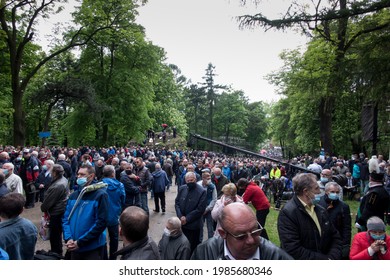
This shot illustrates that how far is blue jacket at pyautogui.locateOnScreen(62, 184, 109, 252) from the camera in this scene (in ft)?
14.1

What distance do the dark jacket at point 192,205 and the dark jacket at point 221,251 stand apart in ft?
11.3

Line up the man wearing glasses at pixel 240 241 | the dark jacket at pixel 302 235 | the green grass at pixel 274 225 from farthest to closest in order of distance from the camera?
the green grass at pixel 274 225, the dark jacket at pixel 302 235, the man wearing glasses at pixel 240 241

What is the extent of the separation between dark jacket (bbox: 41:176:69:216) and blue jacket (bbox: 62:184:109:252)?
44.5 inches

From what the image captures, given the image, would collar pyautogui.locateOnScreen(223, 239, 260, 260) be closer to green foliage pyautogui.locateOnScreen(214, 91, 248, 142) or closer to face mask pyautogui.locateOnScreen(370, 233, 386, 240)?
face mask pyautogui.locateOnScreen(370, 233, 386, 240)

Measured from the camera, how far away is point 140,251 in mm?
2910

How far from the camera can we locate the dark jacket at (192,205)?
6082 mm

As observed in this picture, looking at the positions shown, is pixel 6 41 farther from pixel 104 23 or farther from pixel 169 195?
pixel 169 195

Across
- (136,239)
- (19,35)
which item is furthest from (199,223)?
(19,35)

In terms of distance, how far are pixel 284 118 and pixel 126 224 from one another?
4144cm

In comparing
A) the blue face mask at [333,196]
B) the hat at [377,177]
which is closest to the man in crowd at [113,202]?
the blue face mask at [333,196]

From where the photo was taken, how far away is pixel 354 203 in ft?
43.0

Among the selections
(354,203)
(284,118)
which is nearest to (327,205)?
(354,203)

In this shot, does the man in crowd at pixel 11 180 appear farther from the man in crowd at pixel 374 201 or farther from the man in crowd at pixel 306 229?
the man in crowd at pixel 374 201

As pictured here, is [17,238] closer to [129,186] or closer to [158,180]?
[129,186]
